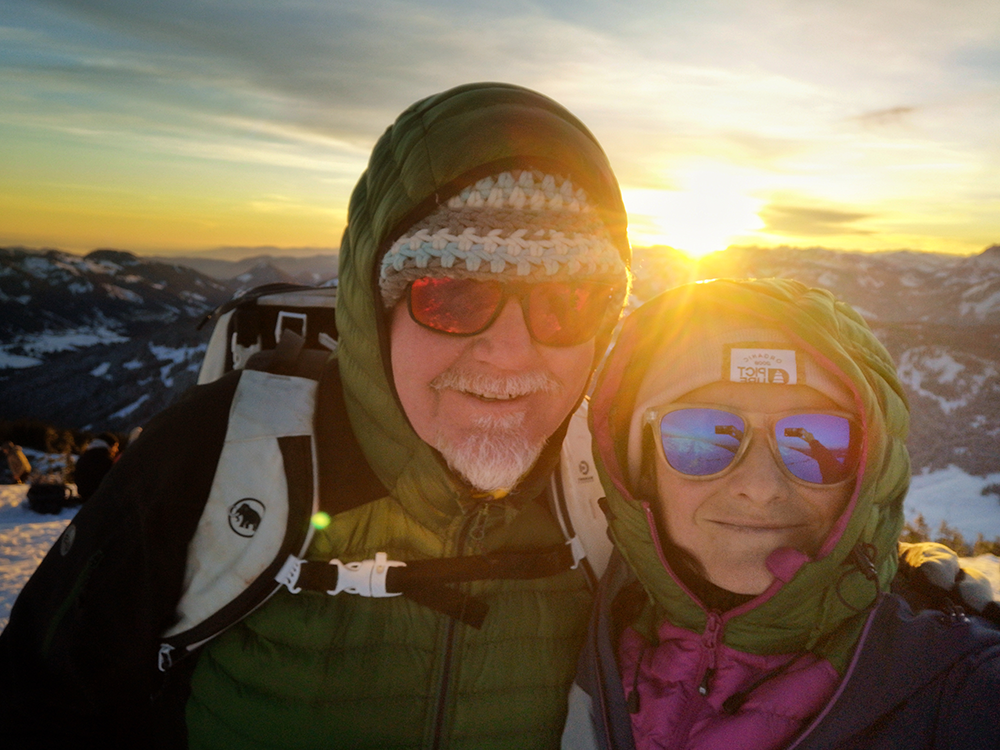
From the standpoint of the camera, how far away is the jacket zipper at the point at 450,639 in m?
1.53

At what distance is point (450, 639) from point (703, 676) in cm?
76

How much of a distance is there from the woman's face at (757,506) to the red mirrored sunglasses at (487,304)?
0.50 m

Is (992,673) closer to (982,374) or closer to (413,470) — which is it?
(413,470)

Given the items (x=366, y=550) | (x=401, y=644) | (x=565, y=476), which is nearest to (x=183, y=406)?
(x=366, y=550)

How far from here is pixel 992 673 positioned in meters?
1.24

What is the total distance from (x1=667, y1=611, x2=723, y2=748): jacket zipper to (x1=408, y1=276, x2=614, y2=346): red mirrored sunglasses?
97 cm

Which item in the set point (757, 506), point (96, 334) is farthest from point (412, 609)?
point (96, 334)

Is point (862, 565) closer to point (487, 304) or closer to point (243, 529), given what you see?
point (487, 304)

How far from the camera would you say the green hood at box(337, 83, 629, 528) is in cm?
156

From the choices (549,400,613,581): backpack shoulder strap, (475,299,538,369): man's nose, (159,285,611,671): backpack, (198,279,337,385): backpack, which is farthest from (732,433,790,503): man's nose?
(198,279,337,385): backpack

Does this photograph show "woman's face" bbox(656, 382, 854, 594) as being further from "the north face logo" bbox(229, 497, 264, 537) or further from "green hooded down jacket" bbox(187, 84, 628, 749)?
"the north face logo" bbox(229, 497, 264, 537)

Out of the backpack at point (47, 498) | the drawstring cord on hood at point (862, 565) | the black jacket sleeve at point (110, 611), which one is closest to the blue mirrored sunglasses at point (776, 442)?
the drawstring cord on hood at point (862, 565)

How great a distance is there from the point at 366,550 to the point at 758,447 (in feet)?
4.10

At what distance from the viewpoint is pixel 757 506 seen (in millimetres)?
1542
